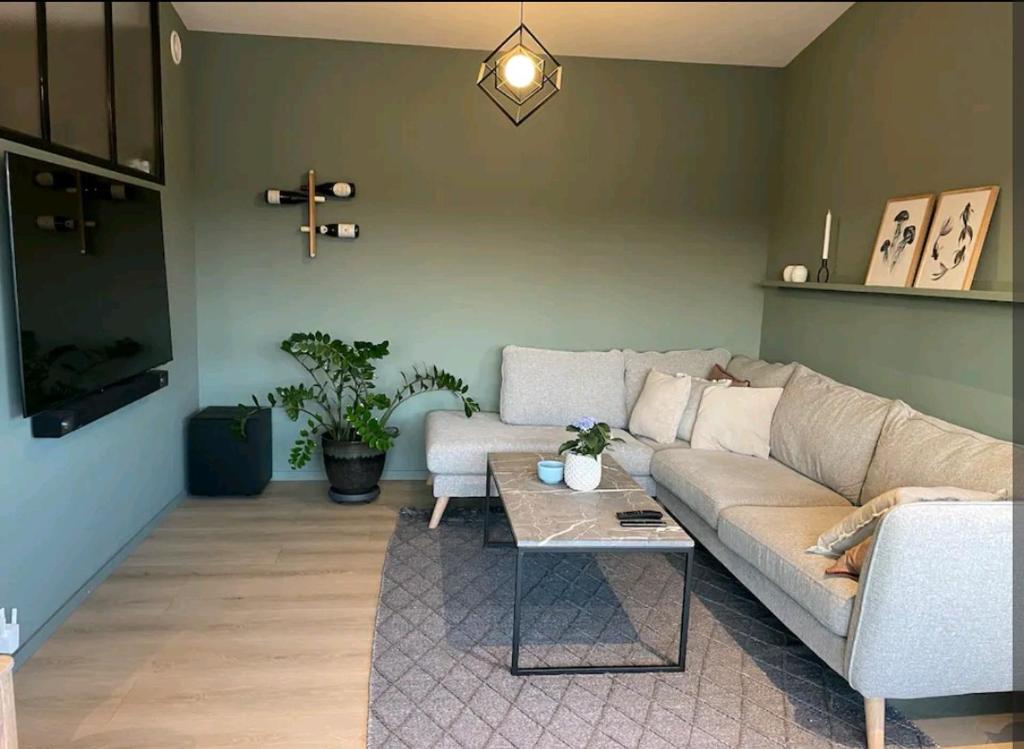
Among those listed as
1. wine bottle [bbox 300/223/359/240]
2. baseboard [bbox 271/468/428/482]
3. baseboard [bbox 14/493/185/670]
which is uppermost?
wine bottle [bbox 300/223/359/240]

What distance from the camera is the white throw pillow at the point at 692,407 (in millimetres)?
3348

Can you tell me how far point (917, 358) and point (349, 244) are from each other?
2727mm

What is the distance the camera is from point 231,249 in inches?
146

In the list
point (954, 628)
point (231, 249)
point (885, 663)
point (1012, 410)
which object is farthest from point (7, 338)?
point (1012, 410)

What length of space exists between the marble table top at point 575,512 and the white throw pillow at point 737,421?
580mm

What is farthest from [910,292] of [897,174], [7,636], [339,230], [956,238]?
[7,636]

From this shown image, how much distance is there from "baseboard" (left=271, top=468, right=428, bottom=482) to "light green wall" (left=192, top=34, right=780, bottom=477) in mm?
20

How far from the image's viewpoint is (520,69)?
2.33 m

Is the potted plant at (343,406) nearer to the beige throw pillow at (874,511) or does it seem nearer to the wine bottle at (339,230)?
the wine bottle at (339,230)

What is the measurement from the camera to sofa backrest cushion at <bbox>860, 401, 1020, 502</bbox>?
79.2 inches

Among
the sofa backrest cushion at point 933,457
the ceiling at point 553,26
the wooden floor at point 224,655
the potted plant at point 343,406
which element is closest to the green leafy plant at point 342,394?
the potted plant at point 343,406

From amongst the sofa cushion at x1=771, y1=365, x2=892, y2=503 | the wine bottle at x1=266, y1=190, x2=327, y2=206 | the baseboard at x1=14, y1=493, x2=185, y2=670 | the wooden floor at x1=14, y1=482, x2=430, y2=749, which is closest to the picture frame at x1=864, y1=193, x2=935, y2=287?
the sofa cushion at x1=771, y1=365, x2=892, y2=503

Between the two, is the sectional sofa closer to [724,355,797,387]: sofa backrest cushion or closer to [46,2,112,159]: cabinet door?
[724,355,797,387]: sofa backrest cushion

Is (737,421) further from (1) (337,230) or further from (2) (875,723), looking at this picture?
(1) (337,230)
